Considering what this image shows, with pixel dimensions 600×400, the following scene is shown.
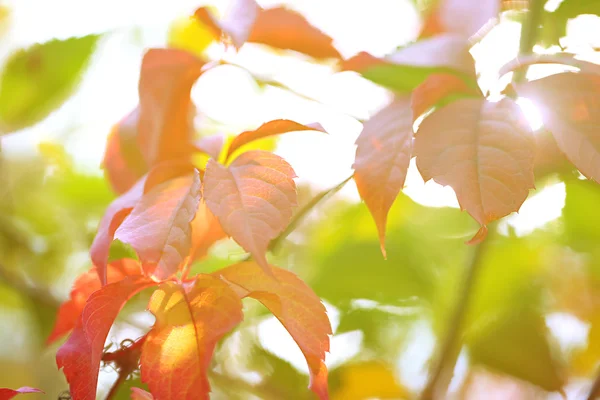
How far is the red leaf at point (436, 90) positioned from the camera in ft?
0.87

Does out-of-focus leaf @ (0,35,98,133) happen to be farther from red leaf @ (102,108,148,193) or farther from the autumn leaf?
the autumn leaf

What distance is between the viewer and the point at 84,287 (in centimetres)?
28

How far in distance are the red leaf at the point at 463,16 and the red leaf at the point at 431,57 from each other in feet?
0.13

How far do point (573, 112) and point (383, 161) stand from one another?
0.08 m

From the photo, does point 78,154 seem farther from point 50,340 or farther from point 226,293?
point 226,293

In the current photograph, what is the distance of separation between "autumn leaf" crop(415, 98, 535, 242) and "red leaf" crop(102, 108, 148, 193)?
0.20 meters

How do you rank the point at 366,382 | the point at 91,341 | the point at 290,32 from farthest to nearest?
the point at 366,382 < the point at 290,32 < the point at 91,341

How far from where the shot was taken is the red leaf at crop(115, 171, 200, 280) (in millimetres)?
206

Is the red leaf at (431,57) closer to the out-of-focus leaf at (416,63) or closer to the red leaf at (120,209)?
the out-of-focus leaf at (416,63)

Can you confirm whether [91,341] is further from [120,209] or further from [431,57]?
[431,57]

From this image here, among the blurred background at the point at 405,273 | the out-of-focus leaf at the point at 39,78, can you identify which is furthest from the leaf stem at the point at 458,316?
the out-of-focus leaf at the point at 39,78

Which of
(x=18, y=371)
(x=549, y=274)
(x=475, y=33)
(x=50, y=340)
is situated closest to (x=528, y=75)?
(x=475, y=33)

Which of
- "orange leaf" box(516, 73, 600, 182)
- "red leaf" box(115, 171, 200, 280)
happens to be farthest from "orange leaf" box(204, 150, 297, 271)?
"orange leaf" box(516, 73, 600, 182)

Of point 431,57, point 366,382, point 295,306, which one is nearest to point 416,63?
point 431,57
